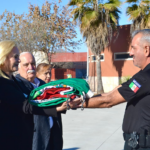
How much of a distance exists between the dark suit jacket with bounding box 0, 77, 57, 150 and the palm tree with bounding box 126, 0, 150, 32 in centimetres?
1550

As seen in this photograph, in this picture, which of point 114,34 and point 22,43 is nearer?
point 114,34

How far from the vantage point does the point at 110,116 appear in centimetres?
877

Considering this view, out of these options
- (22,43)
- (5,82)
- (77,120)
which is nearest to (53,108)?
(5,82)

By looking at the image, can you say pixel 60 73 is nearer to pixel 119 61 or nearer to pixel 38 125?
pixel 119 61

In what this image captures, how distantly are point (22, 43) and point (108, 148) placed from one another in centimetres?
1710

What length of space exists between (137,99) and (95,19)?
1438cm

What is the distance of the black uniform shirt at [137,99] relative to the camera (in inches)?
81.8

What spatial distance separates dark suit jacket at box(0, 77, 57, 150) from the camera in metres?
2.00

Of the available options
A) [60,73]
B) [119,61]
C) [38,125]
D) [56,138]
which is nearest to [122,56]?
[119,61]

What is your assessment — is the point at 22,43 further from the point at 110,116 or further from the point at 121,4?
the point at 110,116

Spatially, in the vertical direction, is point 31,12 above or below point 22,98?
above

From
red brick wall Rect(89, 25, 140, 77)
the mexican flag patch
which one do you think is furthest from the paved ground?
red brick wall Rect(89, 25, 140, 77)

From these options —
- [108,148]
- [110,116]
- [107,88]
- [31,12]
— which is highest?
[31,12]

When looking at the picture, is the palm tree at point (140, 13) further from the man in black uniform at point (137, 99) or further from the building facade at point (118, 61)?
the man in black uniform at point (137, 99)
